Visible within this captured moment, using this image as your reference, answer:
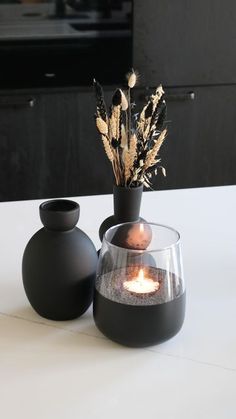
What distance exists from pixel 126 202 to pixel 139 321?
0.22 meters

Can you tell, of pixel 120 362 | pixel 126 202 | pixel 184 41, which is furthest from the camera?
pixel 184 41

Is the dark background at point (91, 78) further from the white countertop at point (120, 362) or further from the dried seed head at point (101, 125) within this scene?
the dried seed head at point (101, 125)

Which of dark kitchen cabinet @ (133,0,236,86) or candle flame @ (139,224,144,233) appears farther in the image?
dark kitchen cabinet @ (133,0,236,86)

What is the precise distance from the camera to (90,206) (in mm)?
1439

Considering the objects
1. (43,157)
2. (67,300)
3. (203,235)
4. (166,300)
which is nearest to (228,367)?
(166,300)

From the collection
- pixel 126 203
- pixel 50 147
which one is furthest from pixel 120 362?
pixel 50 147

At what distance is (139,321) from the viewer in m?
0.91

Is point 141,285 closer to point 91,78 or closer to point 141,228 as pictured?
point 141,228

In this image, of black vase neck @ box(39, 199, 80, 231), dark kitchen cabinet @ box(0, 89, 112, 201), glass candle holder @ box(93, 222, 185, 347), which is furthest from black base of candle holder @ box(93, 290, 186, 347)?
dark kitchen cabinet @ box(0, 89, 112, 201)

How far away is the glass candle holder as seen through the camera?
910 millimetres

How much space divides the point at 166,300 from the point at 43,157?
1695 mm

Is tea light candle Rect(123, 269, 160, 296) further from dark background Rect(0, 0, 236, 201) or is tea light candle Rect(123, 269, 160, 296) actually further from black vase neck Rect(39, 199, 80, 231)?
dark background Rect(0, 0, 236, 201)

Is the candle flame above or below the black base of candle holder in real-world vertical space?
above

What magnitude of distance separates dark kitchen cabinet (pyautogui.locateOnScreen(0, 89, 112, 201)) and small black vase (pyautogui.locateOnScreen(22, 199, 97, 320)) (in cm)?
153
